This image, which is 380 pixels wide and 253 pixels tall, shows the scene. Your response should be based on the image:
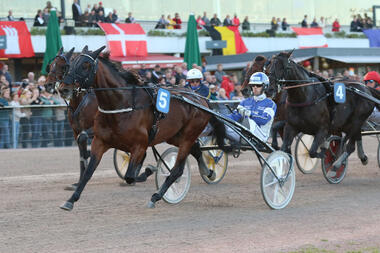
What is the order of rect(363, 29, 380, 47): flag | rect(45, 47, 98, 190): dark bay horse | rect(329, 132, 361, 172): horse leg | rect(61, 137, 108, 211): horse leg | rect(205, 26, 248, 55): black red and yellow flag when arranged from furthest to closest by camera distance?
1. rect(363, 29, 380, 47): flag
2. rect(205, 26, 248, 55): black red and yellow flag
3. rect(329, 132, 361, 172): horse leg
4. rect(45, 47, 98, 190): dark bay horse
5. rect(61, 137, 108, 211): horse leg

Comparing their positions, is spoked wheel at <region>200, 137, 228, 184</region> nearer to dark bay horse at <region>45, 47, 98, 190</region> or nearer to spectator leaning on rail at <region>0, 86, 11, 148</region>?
dark bay horse at <region>45, 47, 98, 190</region>

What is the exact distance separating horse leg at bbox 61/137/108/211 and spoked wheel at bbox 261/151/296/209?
65.4 inches

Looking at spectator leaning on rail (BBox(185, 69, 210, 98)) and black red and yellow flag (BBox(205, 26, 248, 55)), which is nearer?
spectator leaning on rail (BBox(185, 69, 210, 98))

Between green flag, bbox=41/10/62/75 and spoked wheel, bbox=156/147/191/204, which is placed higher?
green flag, bbox=41/10/62/75

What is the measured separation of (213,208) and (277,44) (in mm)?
21613

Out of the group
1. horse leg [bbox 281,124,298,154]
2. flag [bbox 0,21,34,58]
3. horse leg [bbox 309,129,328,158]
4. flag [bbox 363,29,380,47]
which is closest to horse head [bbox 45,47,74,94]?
horse leg [bbox 281,124,298,154]

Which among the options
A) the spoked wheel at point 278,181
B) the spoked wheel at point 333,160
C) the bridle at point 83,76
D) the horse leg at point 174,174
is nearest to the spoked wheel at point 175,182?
the horse leg at point 174,174

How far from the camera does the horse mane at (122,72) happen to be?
6789mm

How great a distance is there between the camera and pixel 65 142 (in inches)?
542

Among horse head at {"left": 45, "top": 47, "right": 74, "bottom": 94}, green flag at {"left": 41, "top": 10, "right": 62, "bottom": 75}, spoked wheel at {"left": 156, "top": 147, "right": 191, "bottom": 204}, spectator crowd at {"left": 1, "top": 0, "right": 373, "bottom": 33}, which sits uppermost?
spectator crowd at {"left": 1, "top": 0, "right": 373, "bottom": 33}

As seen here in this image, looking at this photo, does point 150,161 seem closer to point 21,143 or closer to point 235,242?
point 21,143

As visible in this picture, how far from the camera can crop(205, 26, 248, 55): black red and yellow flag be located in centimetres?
2516

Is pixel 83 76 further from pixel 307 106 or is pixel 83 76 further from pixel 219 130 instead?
pixel 307 106

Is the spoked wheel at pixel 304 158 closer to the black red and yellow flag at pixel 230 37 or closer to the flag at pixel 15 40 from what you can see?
the flag at pixel 15 40
